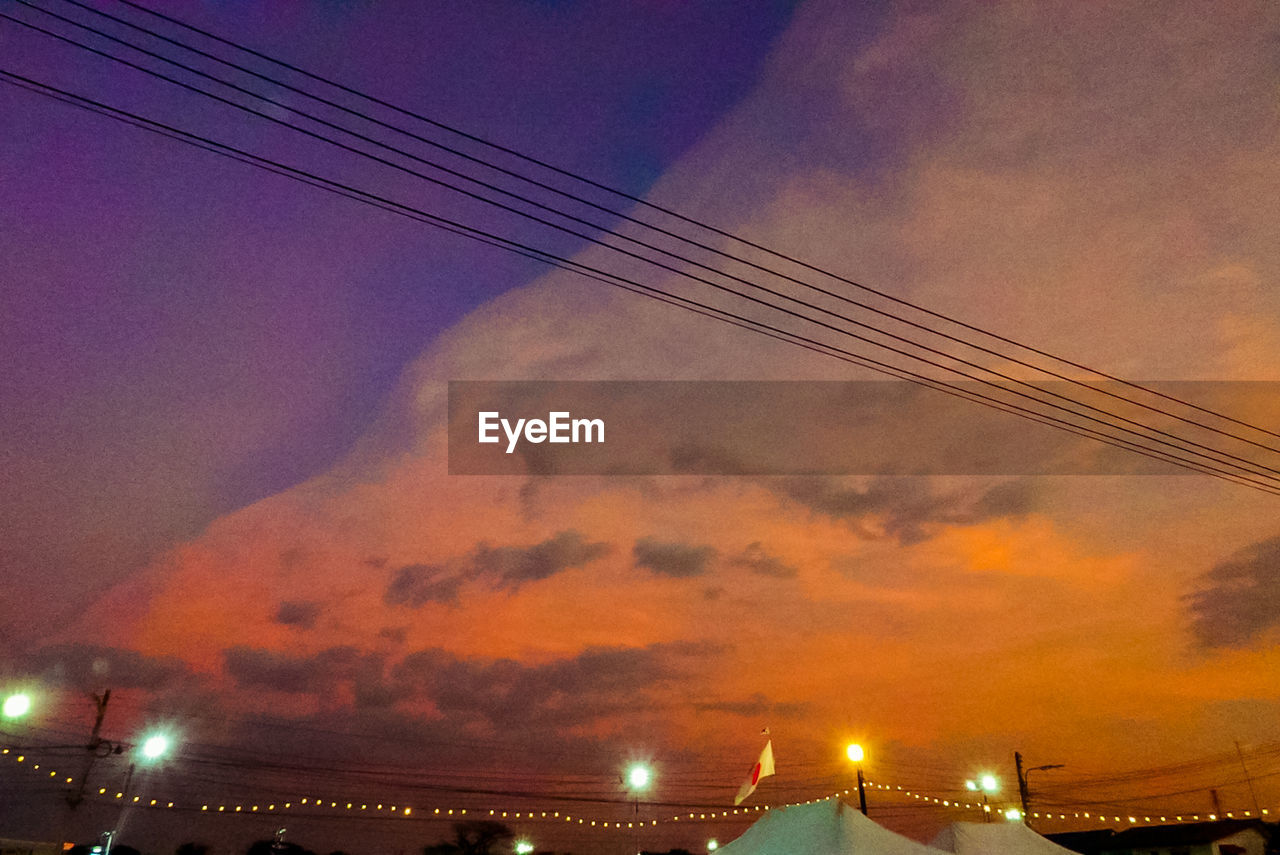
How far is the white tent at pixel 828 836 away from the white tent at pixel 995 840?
343cm

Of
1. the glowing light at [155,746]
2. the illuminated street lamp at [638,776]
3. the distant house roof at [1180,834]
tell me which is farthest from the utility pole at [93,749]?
the distant house roof at [1180,834]

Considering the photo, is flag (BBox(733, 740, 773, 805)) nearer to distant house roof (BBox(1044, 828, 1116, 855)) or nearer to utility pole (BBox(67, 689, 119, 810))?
utility pole (BBox(67, 689, 119, 810))

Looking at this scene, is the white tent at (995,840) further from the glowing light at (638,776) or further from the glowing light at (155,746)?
the glowing light at (155,746)

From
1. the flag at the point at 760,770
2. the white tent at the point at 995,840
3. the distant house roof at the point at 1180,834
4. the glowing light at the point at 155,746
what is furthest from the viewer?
the distant house roof at the point at 1180,834

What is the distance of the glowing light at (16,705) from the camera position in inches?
1097

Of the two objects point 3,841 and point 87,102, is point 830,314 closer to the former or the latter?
point 87,102

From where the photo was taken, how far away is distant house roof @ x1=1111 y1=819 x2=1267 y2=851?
5269 centimetres

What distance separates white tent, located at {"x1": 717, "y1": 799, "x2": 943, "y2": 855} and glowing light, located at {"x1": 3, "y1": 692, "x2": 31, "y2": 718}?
87.5 ft

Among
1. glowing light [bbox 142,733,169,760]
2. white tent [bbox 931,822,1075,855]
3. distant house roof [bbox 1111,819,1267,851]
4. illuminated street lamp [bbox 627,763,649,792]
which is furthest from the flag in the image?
distant house roof [bbox 1111,819,1267,851]

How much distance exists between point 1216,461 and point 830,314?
10.8 meters

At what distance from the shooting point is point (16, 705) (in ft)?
92.4

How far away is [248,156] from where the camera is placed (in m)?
12.3

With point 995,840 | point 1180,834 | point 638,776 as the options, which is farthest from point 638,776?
point 1180,834

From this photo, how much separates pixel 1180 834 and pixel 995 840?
51674 millimetres
